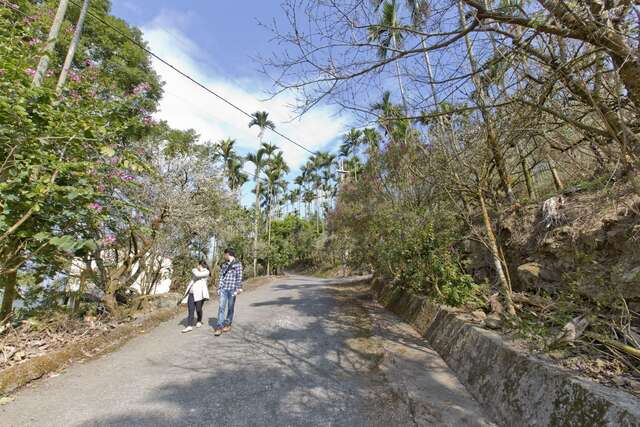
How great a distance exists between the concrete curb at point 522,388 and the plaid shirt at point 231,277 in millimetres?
4149

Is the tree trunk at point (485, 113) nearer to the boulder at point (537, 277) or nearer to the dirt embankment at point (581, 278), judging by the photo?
the dirt embankment at point (581, 278)

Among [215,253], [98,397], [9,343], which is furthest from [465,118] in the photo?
[215,253]

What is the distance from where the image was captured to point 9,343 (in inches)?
154

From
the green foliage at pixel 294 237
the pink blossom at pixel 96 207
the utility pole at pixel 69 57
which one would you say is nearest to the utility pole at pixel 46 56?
the utility pole at pixel 69 57

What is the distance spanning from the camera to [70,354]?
4297 mm

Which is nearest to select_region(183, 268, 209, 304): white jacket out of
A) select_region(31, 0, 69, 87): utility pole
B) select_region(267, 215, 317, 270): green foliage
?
select_region(31, 0, 69, 87): utility pole

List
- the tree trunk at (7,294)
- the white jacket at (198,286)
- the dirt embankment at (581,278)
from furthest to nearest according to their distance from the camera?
the white jacket at (198,286)
the tree trunk at (7,294)
the dirt embankment at (581,278)

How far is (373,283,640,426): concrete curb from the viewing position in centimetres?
198

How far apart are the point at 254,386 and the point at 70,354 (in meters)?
2.94

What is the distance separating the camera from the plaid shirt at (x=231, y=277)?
245 inches

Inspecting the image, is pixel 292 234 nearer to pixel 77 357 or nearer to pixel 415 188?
pixel 415 188

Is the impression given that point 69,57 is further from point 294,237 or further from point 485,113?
point 294,237

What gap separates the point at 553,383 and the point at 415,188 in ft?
26.0

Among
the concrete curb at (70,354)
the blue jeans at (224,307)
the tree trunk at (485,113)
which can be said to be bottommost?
the concrete curb at (70,354)
